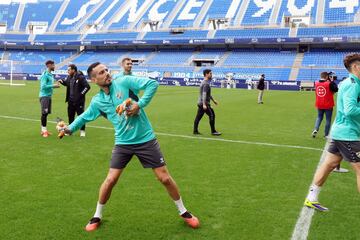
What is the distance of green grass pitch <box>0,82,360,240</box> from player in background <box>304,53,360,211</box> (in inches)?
29.3

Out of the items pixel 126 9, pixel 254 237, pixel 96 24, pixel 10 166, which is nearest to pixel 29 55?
pixel 96 24

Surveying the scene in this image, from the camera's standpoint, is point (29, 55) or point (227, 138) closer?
point (227, 138)

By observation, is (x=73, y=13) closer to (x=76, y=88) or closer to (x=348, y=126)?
(x=76, y=88)

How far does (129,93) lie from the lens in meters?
4.57

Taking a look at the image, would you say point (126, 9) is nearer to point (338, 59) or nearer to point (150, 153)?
point (338, 59)

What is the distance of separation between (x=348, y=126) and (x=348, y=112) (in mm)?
389

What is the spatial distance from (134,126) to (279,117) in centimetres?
1371

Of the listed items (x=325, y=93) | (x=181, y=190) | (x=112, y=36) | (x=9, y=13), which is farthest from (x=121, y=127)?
(x=9, y=13)

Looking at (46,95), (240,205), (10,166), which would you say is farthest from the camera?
(46,95)

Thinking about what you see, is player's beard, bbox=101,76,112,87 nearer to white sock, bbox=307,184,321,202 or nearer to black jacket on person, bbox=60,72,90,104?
white sock, bbox=307,184,321,202

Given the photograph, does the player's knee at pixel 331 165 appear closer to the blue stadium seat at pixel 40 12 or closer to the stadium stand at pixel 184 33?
the stadium stand at pixel 184 33

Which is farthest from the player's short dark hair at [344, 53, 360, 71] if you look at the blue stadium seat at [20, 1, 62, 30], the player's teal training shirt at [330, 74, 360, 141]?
the blue stadium seat at [20, 1, 62, 30]

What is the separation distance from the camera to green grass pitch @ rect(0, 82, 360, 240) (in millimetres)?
4859

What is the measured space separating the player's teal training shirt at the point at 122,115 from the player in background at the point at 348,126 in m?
2.36
